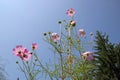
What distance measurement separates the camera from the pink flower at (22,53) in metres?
2.24

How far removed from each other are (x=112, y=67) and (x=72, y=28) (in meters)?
6.29

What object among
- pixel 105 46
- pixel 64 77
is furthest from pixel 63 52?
pixel 105 46

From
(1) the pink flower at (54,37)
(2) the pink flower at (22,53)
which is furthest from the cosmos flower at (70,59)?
(2) the pink flower at (22,53)

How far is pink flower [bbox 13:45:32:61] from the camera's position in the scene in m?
2.24

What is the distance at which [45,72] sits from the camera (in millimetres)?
2549

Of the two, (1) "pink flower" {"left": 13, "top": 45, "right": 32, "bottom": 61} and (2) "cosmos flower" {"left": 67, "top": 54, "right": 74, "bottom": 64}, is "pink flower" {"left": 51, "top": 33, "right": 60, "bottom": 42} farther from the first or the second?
(1) "pink flower" {"left": 13, "top": 45, "right": 32, "bottom": 61}

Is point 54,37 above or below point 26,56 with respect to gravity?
above

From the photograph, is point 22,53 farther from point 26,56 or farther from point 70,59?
point 70,59

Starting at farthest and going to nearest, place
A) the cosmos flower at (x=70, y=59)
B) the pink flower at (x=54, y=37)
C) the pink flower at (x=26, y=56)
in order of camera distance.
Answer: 1. the pink flower at (x=54, y=37)
2. the cosmos flower at (x=70, y=59)
3. the pink flower at (x=26, y=56)

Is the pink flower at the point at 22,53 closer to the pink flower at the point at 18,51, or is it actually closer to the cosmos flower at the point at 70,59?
the pink flower at the point at 18,51

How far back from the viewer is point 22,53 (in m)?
2.25

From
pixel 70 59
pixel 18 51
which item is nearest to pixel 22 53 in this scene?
pixel 18 51

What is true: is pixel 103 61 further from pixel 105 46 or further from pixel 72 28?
pixel 72 28

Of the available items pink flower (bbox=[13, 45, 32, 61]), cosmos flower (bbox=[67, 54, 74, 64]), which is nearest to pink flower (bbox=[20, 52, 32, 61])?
pink flower (bbox=[13, 45, 32, 61])
